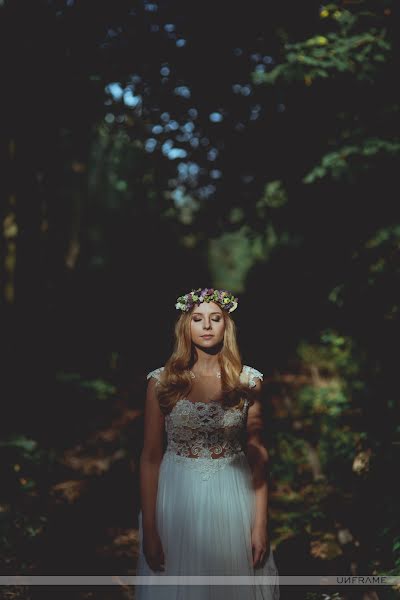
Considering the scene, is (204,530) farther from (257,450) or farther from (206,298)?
(206,298)

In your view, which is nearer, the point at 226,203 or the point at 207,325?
the point at 207,325

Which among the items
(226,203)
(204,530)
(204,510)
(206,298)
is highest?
(226,203)

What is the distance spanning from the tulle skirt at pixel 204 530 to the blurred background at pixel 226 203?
1563mm

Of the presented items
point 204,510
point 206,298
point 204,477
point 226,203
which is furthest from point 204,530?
point 226,203

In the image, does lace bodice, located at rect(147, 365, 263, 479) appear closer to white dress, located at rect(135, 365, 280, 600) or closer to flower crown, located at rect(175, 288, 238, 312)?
A: white dress, located at rect(135, 365, 280, 600)

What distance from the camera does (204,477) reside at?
10.5 ft

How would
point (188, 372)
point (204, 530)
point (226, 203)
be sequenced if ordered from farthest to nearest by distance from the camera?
1. point (226, 203)
2. point (188, 372)
3. point (204, 530)

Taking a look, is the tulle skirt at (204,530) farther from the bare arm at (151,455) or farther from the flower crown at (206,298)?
the flower crown at (206,298)

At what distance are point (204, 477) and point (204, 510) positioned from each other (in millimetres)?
186

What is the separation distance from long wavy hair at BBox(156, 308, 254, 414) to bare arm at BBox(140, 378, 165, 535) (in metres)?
0.05

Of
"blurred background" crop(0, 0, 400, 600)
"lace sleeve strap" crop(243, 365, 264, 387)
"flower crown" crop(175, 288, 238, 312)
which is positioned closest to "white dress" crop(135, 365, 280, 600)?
"lace sleeve strap" crop(243, 365, 264, 387)

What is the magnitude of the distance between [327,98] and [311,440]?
4678 mm

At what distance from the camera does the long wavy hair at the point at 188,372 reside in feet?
10.6

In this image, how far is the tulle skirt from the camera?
3150mm
